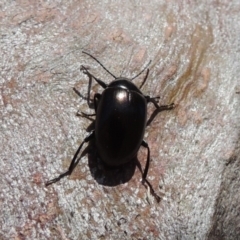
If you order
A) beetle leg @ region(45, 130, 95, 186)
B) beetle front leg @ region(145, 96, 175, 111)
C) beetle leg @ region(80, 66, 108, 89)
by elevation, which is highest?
beetle leg @ region(80, 66, 108, 89)

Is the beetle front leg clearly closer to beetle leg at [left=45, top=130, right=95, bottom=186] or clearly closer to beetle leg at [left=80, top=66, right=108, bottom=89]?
beetle leg at [left=80, top=66, right=108, bottom=89]

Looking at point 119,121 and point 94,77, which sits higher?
point 94,77

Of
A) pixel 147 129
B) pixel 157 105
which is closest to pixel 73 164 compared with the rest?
pixel 147 129

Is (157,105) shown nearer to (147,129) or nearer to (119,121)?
(147,129)

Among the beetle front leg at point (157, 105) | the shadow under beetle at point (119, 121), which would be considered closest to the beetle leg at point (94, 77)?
the shadow under beetle at point (119, 121)

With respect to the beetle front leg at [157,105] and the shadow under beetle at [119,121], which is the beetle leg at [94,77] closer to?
the shadow under beetle at [119,121]

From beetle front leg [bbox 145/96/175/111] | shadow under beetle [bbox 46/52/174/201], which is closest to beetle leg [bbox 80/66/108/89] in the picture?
shadow under beetle [bbox 46/52/174/201]
